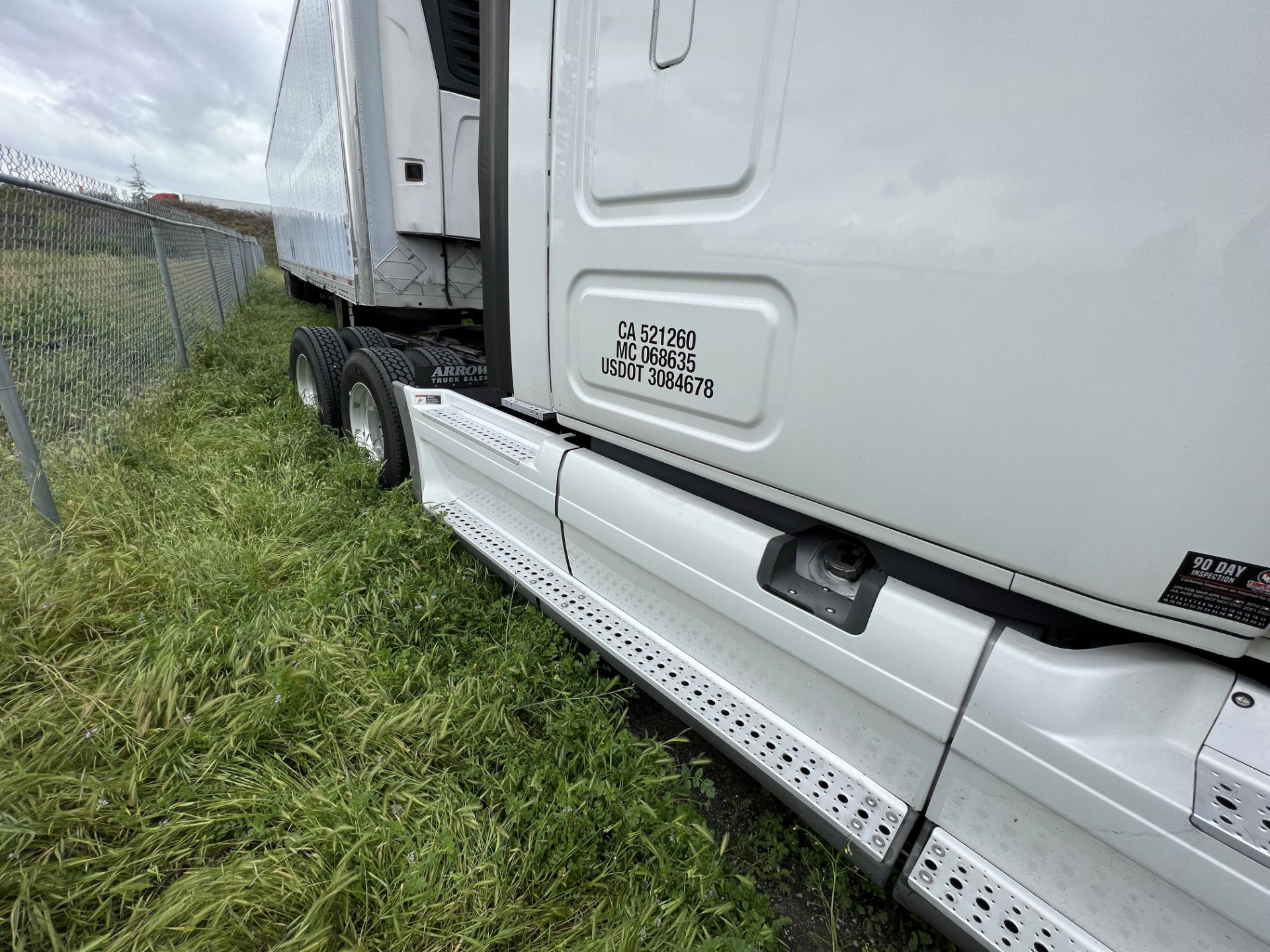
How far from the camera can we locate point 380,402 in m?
3.36

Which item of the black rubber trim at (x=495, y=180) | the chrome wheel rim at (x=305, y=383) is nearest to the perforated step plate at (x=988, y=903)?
the black rubber trim at (x=495, y=180)

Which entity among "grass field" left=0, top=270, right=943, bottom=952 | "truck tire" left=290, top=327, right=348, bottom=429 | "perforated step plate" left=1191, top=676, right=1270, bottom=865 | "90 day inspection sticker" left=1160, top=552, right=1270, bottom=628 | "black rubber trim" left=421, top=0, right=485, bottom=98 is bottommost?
"grass field" left=0, top=270, right=943, bottom=952

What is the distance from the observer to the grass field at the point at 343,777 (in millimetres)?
1411

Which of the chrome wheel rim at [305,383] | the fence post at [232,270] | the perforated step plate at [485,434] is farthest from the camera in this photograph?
the fence post at [232,270]

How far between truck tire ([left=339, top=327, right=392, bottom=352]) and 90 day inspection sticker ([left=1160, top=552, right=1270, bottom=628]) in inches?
157

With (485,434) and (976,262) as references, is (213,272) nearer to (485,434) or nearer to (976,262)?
(485,434)

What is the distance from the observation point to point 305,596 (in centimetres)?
243

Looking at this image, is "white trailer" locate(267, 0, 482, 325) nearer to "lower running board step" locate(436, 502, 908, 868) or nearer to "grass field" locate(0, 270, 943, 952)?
"grass field" locate(0, 270, 943, 952)

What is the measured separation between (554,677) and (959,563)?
4.89 ft

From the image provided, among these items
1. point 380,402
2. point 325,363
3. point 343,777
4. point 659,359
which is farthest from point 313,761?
point 325,363

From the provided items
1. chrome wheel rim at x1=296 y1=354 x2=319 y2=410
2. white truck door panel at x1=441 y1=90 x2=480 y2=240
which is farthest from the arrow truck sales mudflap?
chrome wheel rim at x1=296 y1=354 x2=319 y2=410

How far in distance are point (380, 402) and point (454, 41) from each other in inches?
89.5

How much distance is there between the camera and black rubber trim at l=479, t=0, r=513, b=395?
2043 mm

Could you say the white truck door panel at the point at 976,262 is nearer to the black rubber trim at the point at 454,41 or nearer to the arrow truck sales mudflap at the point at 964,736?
the arrow truck sales mudflap at the point at 964,736
